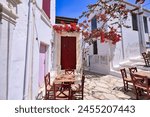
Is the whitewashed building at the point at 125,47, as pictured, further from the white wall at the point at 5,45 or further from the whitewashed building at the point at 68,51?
the white wall at the point at 5,45

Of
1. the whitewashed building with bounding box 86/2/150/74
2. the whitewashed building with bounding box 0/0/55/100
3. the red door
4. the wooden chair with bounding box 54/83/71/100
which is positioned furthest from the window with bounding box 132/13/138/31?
the whitewashed building with bounding box 0/0/55/100

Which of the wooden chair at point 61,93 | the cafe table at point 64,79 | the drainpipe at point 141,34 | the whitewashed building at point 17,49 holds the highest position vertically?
the drainpipe at point 141,34

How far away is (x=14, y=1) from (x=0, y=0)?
1.76 ft

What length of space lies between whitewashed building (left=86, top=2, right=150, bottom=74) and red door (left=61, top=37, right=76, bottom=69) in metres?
2.94

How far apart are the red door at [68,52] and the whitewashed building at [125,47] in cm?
294

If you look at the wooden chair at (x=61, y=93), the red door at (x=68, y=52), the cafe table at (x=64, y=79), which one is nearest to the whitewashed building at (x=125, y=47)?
the red door at (x=68, y=52)

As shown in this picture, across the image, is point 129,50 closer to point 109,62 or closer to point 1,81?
point 109,62

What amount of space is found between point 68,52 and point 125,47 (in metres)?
5.18

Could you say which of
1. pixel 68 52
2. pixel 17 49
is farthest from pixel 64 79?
pixel 68 52

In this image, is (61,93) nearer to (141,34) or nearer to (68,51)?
(68,51)

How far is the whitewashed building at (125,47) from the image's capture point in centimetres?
920

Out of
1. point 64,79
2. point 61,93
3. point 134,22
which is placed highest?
point 134,22

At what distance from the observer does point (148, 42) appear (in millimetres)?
11594

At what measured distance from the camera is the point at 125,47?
32.5 ft
